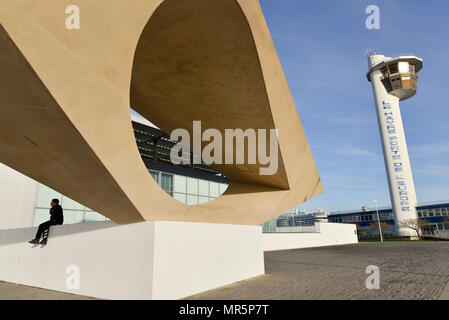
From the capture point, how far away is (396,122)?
158ft

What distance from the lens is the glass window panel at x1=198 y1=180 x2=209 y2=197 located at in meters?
22.9

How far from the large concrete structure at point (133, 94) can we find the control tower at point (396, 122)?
45902mm

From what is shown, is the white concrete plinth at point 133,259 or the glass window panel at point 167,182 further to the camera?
the glass window panel at point 167,182

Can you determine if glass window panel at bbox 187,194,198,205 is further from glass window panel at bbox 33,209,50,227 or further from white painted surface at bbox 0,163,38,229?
white painted surface at bbox 0,163,38,229

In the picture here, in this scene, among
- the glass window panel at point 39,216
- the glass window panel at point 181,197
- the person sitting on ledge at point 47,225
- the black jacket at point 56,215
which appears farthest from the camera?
the glass window panel at point 181,197

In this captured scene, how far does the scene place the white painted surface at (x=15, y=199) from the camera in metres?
13.2

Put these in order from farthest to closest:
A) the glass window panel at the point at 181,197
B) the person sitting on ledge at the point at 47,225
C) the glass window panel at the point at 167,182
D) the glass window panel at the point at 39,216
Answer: the glass window panel at the point at 181,197
the glass window panel at the point at 167,182
the glass window panel at the point at 39,216
the person sitting on ledge at the point at 47,225

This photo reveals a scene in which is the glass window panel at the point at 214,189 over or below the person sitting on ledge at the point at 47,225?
over

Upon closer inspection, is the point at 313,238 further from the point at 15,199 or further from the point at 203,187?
the point at 15,199

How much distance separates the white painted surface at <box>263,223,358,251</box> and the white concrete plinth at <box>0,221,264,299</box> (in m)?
15.3

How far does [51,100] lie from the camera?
3186 millimetres

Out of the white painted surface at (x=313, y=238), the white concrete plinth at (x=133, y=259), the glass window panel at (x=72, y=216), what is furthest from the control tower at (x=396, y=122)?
the white concrete plinth at (x=133, y=259)

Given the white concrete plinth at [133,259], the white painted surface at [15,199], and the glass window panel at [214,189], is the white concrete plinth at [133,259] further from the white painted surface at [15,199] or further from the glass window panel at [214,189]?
the glass window panel at [214,189]

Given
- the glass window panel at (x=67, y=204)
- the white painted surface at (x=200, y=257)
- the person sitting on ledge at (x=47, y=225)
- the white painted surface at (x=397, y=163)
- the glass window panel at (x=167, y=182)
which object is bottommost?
the white painted surface at (x=200, y=257)
